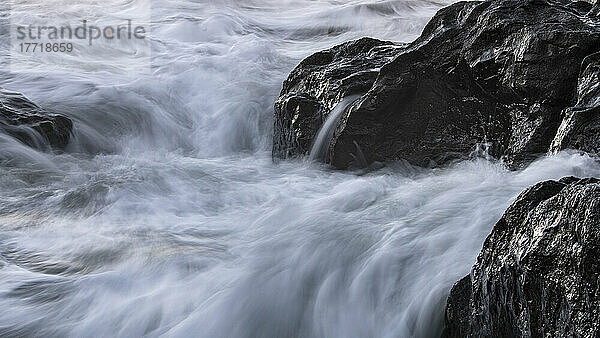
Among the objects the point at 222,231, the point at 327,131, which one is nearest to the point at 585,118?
the point at 327,131

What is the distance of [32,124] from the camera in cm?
666

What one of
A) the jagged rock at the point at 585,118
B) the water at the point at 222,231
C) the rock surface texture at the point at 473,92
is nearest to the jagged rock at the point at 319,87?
the rock surface texture at the point at 473,92

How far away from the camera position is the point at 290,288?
13.0ft

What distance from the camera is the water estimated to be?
3764 millimetres

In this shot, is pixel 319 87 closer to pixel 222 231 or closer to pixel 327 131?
pixel 327 131

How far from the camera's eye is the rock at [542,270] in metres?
2.55

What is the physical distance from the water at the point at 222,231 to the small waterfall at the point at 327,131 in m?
0.11

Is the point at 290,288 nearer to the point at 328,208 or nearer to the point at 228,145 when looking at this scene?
the point at 328,208

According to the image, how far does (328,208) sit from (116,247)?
1.39 m

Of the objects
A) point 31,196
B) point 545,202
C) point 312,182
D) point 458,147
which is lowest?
point 31,196

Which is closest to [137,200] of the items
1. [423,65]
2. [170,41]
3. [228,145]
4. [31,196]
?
[31,196]

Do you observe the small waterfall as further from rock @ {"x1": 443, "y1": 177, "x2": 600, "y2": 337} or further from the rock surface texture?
rock @ {"x1": 443, "y1": 177, "x2": 600, "y2": 337}

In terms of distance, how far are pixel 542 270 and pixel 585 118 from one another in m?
1.82

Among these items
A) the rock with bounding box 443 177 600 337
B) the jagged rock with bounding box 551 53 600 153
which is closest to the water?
the jagged rock with bounding box 551 53 600 153
